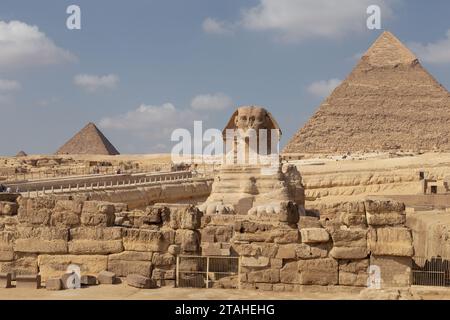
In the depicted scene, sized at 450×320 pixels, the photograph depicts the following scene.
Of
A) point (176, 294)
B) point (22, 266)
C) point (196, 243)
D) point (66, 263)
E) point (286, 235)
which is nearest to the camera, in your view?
point (176, 294)

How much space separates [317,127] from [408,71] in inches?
1305

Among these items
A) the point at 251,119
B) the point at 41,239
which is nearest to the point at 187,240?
the point at 41,239

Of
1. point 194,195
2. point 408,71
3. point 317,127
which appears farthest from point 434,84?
point 194,195

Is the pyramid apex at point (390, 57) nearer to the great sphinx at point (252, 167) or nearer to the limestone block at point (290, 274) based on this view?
the great sphinx at point (252, 167)

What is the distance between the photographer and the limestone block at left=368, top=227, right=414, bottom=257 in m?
7.15

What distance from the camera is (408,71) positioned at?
633 ft

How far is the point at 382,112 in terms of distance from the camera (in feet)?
616

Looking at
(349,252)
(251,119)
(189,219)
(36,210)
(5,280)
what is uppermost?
(251,119)

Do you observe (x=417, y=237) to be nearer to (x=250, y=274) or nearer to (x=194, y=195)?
(x=250, y=274)

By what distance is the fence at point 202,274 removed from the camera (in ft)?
25.0

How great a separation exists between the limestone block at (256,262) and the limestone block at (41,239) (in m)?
2.16

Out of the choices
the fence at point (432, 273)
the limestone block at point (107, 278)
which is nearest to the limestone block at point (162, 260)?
the limestone block at point (107, 278)

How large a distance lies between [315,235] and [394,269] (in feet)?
3.04

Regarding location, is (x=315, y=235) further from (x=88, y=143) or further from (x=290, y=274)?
(x=88, y=143)
